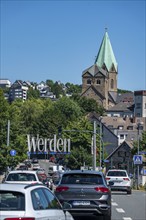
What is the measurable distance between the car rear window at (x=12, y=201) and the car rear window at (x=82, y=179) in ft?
29.5

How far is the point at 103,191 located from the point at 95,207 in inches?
23.6

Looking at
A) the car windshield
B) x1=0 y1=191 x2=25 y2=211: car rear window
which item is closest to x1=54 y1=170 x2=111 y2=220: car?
x1=0 y1=191 x2=25 y2=211: car rear window

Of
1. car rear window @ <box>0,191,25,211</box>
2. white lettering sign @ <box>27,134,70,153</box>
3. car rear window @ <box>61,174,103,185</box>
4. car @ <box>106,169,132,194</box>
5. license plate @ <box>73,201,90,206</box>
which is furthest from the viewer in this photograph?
white lettering sign @ <box>27,134,70,153</box>

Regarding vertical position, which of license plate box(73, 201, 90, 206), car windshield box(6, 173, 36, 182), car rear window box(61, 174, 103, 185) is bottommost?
license plate box(73, 201, 90, 206)

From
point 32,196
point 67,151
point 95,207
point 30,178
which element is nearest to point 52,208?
point 32,196

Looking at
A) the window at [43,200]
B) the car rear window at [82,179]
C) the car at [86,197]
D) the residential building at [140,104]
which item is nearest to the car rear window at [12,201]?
the window at [43,200]

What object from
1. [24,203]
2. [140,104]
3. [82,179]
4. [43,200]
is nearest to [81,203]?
[82,179]

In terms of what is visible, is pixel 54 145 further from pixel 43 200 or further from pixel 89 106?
pixel 89 106

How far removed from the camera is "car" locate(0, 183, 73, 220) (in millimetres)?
9992

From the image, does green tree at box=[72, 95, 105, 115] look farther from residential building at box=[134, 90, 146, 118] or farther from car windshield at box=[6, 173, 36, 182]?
car windshield at box=[6, 173, 36, 182]

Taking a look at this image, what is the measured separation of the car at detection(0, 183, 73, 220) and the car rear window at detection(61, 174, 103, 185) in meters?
7.92

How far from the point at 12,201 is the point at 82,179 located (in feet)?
30.2

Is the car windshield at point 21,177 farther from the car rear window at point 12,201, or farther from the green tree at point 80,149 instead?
the green tree at point 80,149

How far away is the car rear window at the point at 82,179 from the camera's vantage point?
762 inches
